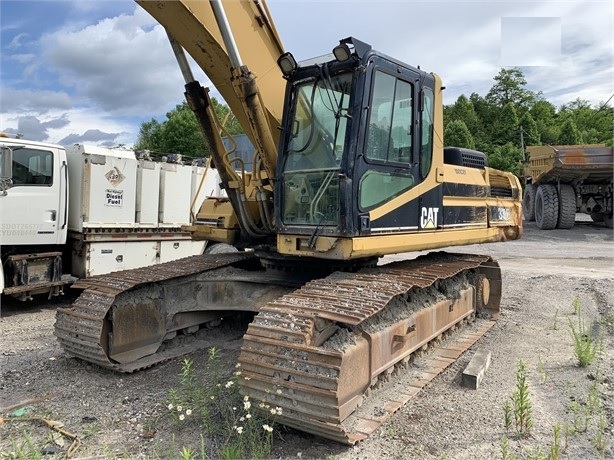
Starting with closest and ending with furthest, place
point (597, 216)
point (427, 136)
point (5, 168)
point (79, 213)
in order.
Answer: point (427, 136)
point (5, 168)
point (79, 213)
point (597, 216)

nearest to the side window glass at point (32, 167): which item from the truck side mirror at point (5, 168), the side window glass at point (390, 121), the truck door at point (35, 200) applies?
the truck door at point (35, 200)

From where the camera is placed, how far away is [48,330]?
263 inches

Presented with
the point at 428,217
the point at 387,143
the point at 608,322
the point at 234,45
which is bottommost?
the point at 608,322

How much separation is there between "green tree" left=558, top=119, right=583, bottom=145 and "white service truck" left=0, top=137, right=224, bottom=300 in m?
33.9

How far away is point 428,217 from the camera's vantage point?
5066 millimetres

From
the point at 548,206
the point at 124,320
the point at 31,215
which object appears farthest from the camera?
the point at 548,206

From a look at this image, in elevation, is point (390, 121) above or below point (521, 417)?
above

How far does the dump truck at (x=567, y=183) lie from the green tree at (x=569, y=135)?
18.5 m

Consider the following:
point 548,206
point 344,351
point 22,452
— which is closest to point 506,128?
point 548,206

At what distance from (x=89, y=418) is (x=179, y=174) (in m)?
6.61

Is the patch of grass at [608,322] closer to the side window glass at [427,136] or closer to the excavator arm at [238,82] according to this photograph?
the side window glass at [427,136]

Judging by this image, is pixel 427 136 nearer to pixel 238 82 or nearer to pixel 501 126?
pixel 238 82

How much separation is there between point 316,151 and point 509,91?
144 ft

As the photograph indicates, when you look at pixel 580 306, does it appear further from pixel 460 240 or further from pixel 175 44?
pixel 175 44
